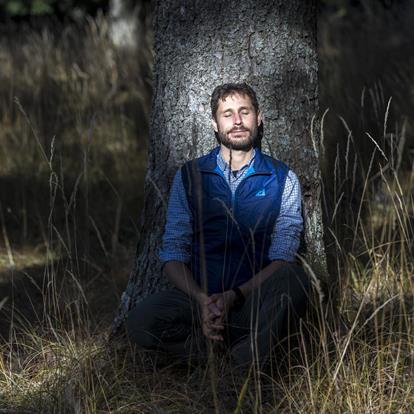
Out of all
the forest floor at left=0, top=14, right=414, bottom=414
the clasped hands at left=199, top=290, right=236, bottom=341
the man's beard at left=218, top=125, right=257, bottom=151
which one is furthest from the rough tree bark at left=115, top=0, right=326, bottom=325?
the clasped hands at left=199, top=290, right=236, bottom=341

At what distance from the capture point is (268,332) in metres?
3.10

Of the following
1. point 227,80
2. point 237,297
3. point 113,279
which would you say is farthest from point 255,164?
point 113,279

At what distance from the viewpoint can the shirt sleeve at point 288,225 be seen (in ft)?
10.8

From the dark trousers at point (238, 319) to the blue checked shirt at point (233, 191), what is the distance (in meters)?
0.11

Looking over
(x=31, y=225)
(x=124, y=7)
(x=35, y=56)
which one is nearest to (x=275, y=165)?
(x=31, y=225)

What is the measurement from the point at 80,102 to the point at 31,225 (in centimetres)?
139

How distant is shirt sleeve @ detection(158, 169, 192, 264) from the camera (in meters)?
3.37

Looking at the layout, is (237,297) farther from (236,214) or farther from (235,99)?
(235,99)

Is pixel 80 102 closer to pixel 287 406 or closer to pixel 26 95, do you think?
pixel 26 95

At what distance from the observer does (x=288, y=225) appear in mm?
3309

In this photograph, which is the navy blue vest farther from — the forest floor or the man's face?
the forest floor

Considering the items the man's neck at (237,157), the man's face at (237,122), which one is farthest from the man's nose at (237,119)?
the man's neck at (237,157)

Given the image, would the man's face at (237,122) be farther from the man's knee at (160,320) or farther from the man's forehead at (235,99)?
the man's knee at (160,320)

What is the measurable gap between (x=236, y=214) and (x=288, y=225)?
7.7 inches
